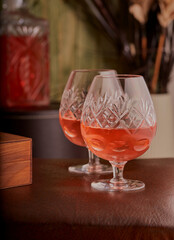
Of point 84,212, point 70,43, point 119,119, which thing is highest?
point 70,43

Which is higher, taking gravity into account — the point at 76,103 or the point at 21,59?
the point at 21,59

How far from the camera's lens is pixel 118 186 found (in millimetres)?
751

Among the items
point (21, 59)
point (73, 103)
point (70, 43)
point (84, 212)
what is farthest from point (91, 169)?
point (70, 43)

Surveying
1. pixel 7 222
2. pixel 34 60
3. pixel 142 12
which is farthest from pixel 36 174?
pixel 142 12

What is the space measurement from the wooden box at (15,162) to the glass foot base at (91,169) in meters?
0.14

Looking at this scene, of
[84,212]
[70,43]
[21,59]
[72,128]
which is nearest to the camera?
[84,212]

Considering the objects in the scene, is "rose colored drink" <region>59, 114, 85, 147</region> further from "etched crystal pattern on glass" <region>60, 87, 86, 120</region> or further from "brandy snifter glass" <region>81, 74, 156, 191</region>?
"brandy snifter glass" <region>81, 74, 156, 191</region>

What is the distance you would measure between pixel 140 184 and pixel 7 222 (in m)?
0.25

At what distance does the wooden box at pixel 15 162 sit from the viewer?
0.74 metres

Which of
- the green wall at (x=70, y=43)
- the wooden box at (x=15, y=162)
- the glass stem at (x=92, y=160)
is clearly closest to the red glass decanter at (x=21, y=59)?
the green wall at (x=70, y=43)

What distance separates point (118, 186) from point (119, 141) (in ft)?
0.27

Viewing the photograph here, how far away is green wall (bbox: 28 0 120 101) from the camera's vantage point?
252cm

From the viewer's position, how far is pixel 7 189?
75 cm

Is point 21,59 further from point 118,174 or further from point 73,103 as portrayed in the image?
point 118,174
